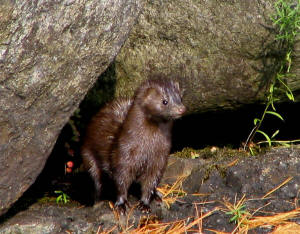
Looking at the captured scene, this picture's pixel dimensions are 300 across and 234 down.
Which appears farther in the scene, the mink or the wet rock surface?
the mink

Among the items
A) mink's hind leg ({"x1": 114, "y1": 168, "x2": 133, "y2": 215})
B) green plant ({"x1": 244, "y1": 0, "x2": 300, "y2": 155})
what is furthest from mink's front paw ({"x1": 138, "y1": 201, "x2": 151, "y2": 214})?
green plant ({"x1": 244, "y1": 0, "x2": 300, "y2": 155})

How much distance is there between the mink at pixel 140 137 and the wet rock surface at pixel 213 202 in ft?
0.84

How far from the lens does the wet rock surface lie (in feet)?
15.9

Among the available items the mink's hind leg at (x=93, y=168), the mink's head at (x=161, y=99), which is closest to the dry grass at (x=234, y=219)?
the mink's hind leg at (x=93, y=168)

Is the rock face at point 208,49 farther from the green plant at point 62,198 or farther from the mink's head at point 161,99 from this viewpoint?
the green plant at point 62,198

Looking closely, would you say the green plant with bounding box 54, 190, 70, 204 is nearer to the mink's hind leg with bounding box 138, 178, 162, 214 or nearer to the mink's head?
the mink's hind leg with bounding box 138, 178, 162, 214

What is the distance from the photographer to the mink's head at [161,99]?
4965 mm

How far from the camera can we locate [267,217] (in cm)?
477

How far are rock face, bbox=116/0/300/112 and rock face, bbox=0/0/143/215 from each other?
1.04 m

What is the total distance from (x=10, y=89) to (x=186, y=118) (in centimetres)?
270

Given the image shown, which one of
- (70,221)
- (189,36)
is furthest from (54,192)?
(189,36)

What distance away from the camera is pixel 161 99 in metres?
5.00

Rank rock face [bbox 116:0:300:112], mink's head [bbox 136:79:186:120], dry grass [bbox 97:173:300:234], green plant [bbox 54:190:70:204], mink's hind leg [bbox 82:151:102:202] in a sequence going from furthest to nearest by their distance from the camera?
1. mink's hind leg [bbox 82:151:102:202]
2. green plant [bbox 54:190:70:204]
3. rock face [bbox 116:0:300:112]
4. mink's head [bbox 136:79:186:120]
5. dry grass [bbox 97:173:300:234]

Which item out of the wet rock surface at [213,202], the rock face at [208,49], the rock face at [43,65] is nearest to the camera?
the rock face at [43,65]
